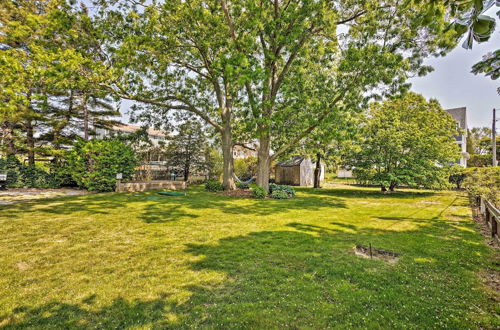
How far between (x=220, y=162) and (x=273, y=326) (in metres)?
19.9

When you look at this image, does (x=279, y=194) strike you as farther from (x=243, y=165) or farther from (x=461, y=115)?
(x=461, y=115)

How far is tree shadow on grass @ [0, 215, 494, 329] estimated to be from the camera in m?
2.58

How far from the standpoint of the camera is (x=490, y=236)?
6.31 meters

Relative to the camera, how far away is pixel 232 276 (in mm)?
3641

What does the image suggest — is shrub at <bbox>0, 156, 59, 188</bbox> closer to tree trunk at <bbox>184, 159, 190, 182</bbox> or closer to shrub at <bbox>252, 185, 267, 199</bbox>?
tree trunk at <bbox>184, 159, 190, 182</bbox>

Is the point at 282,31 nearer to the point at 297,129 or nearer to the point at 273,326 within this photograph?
the point at 297,129

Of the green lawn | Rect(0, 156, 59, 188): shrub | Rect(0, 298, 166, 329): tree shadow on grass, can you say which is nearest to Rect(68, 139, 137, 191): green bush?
Rect(0, 156, 59, 188): shrub

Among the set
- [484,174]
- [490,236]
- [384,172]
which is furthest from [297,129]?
[490,236]

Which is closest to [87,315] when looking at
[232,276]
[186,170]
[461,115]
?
[232,276]

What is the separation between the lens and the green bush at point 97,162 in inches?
503

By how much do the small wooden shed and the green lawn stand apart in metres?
17.7

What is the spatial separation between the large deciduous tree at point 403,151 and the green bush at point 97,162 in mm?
15351

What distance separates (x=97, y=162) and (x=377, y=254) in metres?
14.1

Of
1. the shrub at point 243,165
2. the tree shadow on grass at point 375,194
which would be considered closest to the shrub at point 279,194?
the tree shadow on grass at point 375,194
